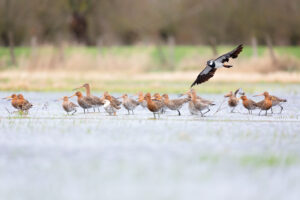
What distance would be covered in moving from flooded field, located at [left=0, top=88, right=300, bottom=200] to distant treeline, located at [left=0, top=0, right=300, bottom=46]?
2358cm

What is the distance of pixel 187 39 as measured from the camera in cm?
5166

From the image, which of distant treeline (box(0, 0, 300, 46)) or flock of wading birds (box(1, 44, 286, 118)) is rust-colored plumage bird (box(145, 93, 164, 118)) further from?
distant treeline (box(0, 0, 300, 46))

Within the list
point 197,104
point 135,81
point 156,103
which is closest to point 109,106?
point 156,103

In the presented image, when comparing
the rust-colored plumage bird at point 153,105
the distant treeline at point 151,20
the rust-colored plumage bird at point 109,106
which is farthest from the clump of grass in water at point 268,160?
the distant treeline at point 151,20

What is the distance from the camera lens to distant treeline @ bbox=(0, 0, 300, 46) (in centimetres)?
3744

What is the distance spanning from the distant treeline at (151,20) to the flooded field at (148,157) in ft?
77.4

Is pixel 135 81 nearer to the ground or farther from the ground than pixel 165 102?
farther from the ground

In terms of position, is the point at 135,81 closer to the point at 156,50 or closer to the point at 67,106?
the point at 156,50

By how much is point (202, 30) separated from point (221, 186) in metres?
36.2

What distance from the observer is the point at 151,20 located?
1628 inches

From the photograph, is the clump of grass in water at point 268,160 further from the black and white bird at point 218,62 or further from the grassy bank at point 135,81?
the grassy bank at point 135,81

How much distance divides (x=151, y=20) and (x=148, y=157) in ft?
107

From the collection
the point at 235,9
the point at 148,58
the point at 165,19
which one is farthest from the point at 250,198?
the point at 165,19

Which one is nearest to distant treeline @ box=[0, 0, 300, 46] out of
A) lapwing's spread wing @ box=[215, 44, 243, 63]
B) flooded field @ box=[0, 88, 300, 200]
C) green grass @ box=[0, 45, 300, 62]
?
green grass @ box=[0, 45, 300, 62]
